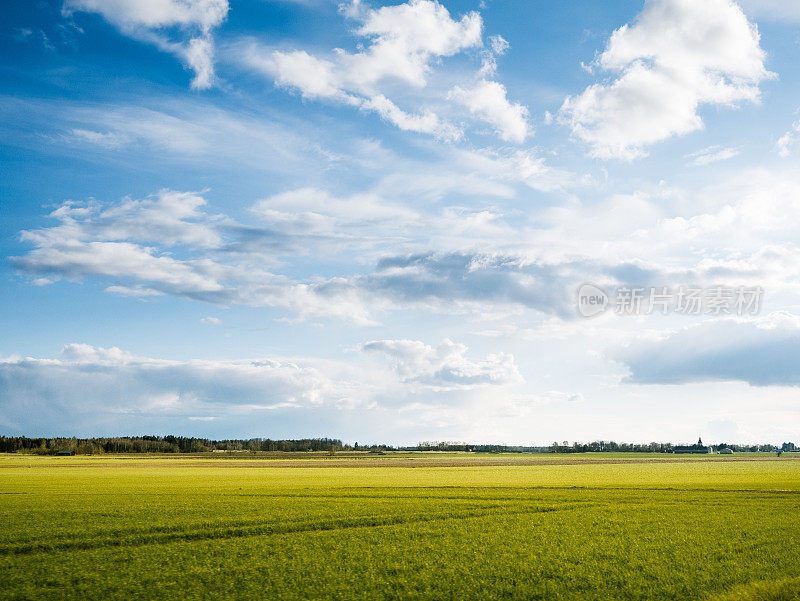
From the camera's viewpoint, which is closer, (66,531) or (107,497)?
(66,531)

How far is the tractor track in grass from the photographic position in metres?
24.3

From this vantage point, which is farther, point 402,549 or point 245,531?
point 245,531

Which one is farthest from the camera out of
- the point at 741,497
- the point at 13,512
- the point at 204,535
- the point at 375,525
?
the point at 741,497

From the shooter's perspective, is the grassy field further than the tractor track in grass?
No

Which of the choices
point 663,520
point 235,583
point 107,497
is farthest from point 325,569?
point 107,497

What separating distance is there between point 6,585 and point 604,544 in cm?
2167

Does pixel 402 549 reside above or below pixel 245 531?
above

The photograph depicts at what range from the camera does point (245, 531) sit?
28781 millimetres

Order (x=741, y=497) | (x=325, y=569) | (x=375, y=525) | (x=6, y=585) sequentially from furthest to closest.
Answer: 1. (x=741, y=497)
2. (x=375, y=525)
3. (x=325, y=569)
4. (x=6, y=585)

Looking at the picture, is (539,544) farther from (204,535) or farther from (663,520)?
(204,535)

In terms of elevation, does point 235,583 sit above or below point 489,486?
above

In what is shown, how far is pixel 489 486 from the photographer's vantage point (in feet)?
187

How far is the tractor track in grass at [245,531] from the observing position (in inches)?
957

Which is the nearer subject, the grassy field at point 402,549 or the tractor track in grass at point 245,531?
the grassy field at point 402,549
